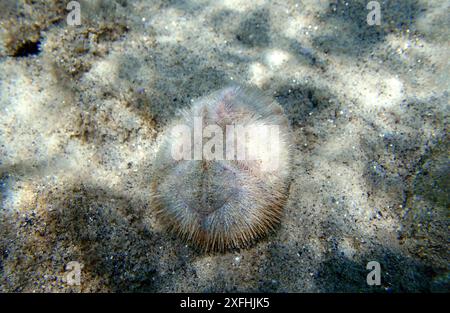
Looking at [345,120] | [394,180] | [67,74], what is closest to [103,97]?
[67,74]

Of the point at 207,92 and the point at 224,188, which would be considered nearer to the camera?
the point at 224,188

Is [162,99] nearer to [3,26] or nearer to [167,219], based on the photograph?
[167,219]

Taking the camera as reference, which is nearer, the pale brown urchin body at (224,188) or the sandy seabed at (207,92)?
the pale brown urchin body at (224,188)

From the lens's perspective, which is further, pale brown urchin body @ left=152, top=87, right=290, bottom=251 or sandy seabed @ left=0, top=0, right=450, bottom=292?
sandy seabed @ left=0, top=0, right=450, bottom=292

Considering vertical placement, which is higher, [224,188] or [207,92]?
[207,92]
